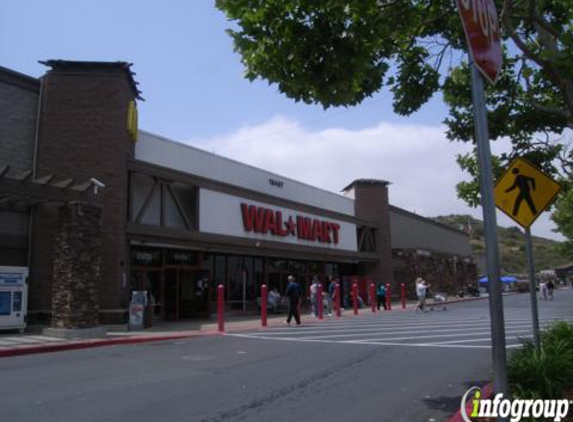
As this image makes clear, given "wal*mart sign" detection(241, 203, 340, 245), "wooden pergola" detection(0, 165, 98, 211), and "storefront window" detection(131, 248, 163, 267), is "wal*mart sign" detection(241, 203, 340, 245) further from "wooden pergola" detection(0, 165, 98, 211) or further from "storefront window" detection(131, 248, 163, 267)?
"wooden pergola" detection(0, 165, 98, 211)

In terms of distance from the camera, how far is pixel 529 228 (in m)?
6.79

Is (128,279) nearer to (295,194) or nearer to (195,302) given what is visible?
(195,302)

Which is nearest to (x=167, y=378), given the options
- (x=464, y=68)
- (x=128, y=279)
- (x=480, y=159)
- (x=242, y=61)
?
(x=242, y=61)

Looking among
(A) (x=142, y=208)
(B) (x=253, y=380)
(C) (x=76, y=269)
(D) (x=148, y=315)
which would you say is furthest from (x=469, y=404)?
(A) (x=142, y=208)

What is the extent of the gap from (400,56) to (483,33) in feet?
22.4

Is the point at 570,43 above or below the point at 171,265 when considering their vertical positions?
above

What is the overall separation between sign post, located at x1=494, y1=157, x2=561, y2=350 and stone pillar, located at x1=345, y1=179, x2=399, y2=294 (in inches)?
1126

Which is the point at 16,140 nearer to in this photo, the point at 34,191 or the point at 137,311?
the point at 34,191

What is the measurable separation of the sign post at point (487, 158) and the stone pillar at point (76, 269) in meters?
13.8

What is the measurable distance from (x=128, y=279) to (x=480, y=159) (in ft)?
54.2

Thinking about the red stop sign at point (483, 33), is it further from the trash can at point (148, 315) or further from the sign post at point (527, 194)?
the trash can at point (148, 315)

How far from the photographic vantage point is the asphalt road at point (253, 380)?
6.71 m

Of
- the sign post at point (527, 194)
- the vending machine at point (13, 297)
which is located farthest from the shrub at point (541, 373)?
the vending machine at point (13, 297)

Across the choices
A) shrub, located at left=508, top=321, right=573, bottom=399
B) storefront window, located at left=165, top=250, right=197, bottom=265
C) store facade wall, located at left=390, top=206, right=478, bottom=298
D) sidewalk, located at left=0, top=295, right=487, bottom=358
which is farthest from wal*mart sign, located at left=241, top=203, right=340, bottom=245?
shrub, located at left=508, top=321, right=573, bottom=399
